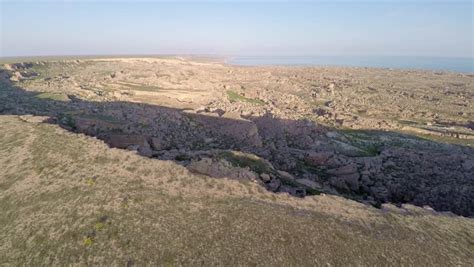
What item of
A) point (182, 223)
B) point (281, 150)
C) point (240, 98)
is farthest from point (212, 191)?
point (240, 98)

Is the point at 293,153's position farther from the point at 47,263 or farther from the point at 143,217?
the point at 47,263

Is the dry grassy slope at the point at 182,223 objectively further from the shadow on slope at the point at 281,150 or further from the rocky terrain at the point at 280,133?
the shadow on slope at the point at 281,150

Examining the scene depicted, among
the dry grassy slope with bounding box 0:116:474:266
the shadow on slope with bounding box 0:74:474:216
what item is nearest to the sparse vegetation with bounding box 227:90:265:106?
the shadow on slope with bounding box 0:74:474:216

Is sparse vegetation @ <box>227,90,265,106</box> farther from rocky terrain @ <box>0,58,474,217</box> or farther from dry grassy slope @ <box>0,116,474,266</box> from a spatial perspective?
dry grassy slope @ <box>0,116,474,266</box>

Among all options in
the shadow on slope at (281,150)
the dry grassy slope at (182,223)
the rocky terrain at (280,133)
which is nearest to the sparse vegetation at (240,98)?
the rocky terrain at (280,133)

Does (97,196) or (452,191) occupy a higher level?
(97,196)

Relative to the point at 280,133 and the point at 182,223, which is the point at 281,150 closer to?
the point at 280,133

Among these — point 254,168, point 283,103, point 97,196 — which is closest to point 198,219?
point 97,196
